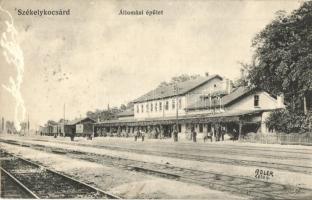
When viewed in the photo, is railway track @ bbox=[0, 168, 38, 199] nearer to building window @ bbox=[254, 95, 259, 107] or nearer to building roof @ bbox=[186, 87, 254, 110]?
building roof @ bbox=[186, 87, 254, 110]

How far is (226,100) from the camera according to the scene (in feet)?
116

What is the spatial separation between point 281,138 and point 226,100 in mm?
9781

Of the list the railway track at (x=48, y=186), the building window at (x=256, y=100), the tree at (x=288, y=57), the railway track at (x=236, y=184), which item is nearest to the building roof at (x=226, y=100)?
the building window at (x=256, y=100)

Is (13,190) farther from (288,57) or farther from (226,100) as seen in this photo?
(226,100)

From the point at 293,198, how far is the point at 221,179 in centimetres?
259

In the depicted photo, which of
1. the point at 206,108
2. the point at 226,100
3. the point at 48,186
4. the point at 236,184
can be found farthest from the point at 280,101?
the point at 48,186

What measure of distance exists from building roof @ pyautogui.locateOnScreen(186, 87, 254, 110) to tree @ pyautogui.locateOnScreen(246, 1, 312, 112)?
10.9 feet

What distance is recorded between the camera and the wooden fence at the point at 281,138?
959 inches

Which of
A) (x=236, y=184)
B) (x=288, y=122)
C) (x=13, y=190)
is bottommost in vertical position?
(x=13, y=190)

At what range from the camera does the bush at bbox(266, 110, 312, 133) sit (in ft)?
81.3

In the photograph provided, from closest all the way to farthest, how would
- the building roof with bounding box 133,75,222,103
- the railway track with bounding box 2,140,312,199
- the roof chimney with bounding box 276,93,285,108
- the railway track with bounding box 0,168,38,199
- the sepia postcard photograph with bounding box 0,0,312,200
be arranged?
1. the railway track with bounding box 2,140,312,199
2. the railway track with bounding box 0,168,38,199
3. the sepia postcard photograph with bounding box 0,0,312,200
4. the roof chimney with bounding box 276,93,285,108
5. the building roof with bounding box 133,75,222,103

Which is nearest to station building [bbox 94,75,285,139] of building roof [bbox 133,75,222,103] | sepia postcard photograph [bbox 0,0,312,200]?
building roof [bbox 133,75,222,103]

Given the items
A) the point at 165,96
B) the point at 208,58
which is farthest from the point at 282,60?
the point at 165,96

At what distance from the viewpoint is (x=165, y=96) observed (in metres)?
39.8
